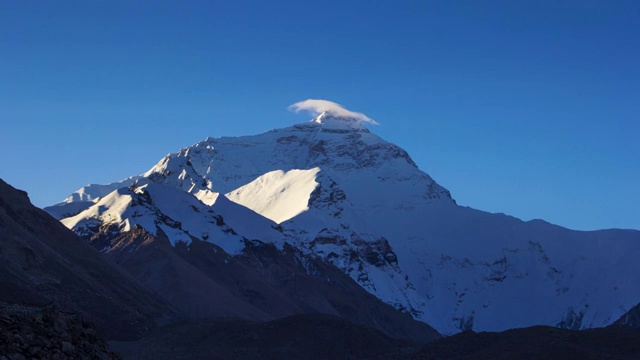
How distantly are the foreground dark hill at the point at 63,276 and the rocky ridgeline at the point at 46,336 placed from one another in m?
44.2

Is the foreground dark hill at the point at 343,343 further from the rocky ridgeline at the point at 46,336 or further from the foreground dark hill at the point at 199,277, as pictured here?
the foreground dark hill at the point at 199,277

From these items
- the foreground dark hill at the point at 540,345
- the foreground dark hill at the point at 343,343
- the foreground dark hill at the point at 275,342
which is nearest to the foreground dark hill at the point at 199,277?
the foreground dark hill at the point at 275,342

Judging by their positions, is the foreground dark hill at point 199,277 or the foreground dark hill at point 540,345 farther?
the foreground dark hill at point 199,277

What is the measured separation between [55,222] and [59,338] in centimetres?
10378

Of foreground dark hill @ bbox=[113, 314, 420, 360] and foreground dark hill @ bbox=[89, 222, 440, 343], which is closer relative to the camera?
foreground dark hill @ bbox=[113, 314, 420, 360]

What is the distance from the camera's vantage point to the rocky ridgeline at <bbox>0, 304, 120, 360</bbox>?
34844 millimetres

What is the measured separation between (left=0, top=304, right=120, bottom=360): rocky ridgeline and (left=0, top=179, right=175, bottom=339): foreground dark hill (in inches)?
1738

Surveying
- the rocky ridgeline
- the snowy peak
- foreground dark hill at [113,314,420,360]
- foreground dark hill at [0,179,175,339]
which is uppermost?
the snowy peak

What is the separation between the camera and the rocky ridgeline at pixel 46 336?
34844mm

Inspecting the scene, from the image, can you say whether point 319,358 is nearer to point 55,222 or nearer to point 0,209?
point 0,209

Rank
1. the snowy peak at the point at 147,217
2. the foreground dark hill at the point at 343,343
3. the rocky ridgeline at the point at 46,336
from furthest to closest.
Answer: the snowy peak at the point at 147,217 < the foreground dark hill at the point at 343,343 < the rocky ridgeline at the point at 46,336

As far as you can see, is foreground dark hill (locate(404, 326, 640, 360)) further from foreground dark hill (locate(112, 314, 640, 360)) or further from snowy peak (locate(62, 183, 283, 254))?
snowy peak (locate(62, 183, 283, 254))

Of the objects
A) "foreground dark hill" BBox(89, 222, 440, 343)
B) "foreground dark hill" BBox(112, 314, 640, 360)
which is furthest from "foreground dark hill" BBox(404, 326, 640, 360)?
"foreground dark hill" BBox(89, 222, 440, 343)

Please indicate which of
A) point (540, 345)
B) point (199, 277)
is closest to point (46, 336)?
point (540, 345)
